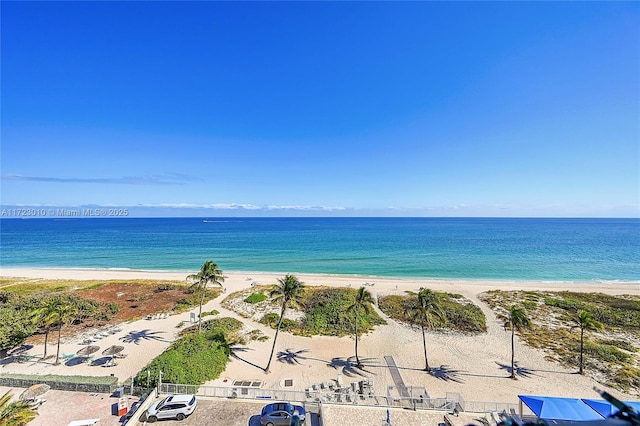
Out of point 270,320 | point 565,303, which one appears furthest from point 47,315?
point 565,303

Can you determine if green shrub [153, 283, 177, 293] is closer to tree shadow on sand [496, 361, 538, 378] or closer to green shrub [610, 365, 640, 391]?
Answer: tree shadow on sand [496, 361, 538, 378]

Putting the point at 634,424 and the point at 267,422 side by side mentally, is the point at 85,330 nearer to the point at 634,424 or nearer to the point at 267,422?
the point at 267,422

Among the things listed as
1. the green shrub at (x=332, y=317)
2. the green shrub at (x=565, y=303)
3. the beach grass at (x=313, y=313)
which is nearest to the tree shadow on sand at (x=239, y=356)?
the beach grass at (x=313, y=313)

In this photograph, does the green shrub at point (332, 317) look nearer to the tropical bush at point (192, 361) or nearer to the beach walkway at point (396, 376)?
the beach walkway at point (396, 376)

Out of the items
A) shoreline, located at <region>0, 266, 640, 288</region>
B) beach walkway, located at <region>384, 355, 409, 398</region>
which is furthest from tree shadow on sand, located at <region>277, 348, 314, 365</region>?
shoreline, located at <region>0, 266, 640, 288</region>

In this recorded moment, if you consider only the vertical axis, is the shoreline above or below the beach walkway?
above

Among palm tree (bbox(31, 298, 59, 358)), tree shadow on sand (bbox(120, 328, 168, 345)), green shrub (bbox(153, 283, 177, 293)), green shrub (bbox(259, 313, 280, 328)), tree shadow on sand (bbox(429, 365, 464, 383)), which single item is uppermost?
palm tree (bbox(31, 298, 59, 358))
